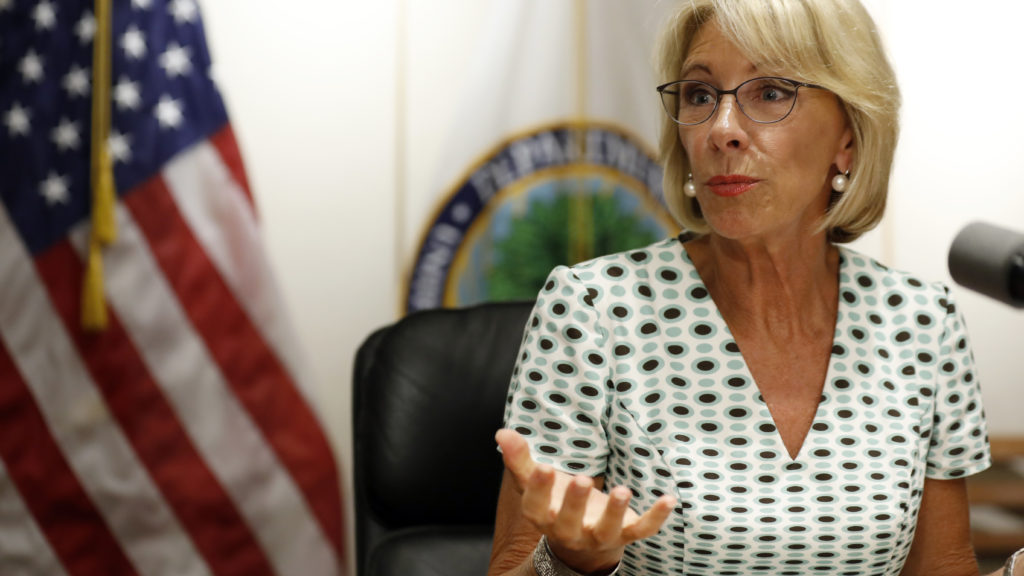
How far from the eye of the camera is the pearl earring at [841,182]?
1278 mm

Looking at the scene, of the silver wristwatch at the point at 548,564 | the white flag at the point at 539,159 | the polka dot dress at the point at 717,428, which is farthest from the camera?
the white flag at the point at 539,159

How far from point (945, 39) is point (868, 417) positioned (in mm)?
1462

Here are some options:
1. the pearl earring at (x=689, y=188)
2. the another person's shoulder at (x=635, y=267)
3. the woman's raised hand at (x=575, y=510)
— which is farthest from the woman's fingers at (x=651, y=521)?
the pearl earring at (x=689, y=188)

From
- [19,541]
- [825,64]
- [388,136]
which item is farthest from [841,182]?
[19,541]

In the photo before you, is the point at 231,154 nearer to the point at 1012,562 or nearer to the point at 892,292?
the point at 892,292

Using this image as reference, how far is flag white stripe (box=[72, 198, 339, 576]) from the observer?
2.08 meters

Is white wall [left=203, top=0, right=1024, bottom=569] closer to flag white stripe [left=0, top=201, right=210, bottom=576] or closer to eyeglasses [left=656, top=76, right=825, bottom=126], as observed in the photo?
flag white stripe [left=0, top=201, right=210, bottom=576]

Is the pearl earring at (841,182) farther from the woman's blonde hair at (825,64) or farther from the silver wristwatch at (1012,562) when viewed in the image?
the silver wristwatch at (1012,562)

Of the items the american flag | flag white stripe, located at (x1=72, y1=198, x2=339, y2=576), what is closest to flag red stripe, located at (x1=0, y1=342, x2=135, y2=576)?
the american flag

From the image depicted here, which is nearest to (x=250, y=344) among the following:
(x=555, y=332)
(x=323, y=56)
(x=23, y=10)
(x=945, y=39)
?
(x=323, y=56)

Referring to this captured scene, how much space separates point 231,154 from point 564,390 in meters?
1.25

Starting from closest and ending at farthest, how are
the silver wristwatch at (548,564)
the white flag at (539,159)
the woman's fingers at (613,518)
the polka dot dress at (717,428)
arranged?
the woman's fingers at (613,518) < the silver wristwatch at (548,564) < the polka dot dress at (717,428) < the white flag at (539,159)

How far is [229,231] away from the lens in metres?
2.13

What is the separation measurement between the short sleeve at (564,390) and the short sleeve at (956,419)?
1.47 feet
